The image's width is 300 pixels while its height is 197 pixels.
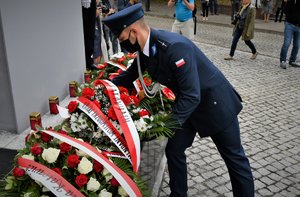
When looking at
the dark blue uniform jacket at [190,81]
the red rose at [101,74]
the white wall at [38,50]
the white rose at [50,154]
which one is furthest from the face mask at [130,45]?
the white wall at [38,50]

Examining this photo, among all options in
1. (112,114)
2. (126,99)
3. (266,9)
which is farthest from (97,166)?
(266,9)

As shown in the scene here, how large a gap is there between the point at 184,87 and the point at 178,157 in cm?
84

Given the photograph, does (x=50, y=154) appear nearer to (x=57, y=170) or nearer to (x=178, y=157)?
(x=57, y=170)

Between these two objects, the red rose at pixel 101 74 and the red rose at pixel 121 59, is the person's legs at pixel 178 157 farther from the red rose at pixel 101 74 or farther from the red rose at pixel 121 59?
the red rose at pixel 121 59

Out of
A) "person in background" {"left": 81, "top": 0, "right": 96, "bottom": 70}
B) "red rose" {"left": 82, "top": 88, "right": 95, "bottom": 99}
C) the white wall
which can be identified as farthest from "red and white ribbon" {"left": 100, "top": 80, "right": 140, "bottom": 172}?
"person in background" {"left": 81, "top": 0, "right": 96, "bottom": 70}

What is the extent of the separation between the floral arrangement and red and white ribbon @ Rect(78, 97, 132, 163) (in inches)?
0.7

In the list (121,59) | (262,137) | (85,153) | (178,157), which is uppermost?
(121,59)

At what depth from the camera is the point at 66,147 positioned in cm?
231

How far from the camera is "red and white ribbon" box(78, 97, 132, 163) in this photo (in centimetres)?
252

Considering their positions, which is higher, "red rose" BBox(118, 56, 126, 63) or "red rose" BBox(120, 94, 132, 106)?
"red rose" BBox(120, 94, 132, 106)

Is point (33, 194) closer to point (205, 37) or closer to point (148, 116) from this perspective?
point (148, 116)

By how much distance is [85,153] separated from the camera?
7.59 feet

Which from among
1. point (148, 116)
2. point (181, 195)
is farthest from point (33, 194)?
point (181, 195)

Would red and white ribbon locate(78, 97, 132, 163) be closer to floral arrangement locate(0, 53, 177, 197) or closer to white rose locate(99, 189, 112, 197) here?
floral arrangement locate(0, 53, 177, 197)
